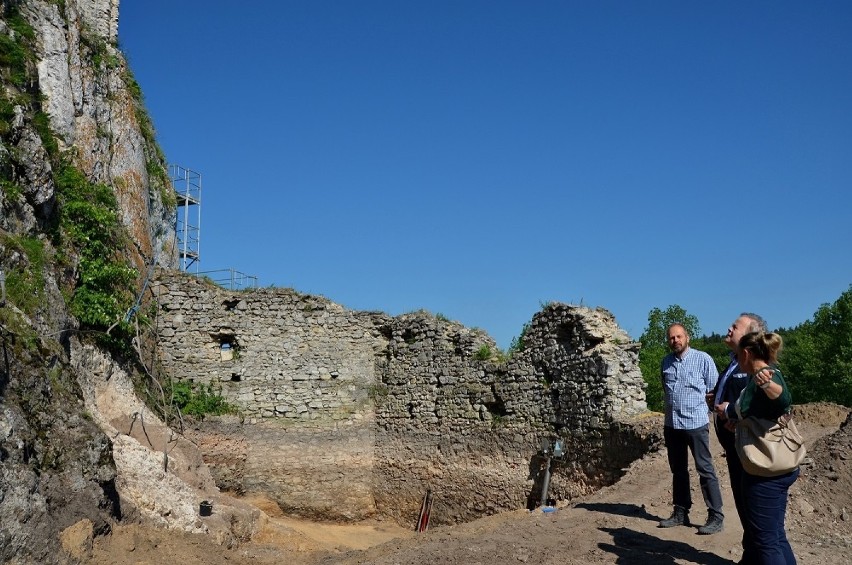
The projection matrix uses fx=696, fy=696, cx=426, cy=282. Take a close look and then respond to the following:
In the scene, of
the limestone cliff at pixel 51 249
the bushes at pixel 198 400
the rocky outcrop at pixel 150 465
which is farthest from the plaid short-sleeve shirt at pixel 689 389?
the bushes at pixel 198 400

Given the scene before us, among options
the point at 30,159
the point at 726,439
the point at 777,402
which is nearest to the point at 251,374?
the point at 30,159

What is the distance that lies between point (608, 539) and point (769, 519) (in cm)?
227

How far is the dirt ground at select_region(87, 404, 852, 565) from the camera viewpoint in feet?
20.7

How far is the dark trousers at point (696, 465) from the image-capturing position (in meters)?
6.75

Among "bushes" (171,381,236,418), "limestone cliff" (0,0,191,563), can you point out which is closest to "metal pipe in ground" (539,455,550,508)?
"bushes" (171,381,236,418)

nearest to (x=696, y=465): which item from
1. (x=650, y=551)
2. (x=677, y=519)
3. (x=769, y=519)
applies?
(x=677, y=519)

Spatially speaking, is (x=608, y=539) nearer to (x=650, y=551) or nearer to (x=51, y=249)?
(x=650, y=551)

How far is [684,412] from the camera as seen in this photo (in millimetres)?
7180

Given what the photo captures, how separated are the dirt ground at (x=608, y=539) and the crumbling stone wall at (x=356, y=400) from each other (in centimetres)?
481

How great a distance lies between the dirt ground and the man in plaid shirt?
14.6 inches

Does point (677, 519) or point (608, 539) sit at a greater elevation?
point (677, 519)

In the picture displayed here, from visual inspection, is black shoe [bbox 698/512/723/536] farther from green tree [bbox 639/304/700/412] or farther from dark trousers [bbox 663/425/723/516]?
green tree [bbox 639/304/700/412]

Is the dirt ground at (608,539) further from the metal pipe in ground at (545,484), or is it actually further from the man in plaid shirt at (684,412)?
the metal pipe in ground at (545,484)

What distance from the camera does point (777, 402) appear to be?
15.5ft
